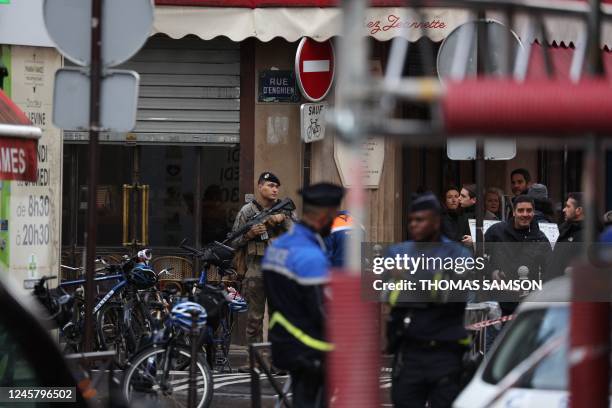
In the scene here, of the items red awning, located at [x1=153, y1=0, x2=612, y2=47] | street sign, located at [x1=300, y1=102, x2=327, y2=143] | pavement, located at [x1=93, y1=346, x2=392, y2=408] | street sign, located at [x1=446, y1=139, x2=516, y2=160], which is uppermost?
red awning, located at [x1=153, y1=0, x2=612, y2=47]

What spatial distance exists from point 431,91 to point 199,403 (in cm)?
784

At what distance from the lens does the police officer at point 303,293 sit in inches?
306

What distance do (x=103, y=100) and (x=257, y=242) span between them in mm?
5351

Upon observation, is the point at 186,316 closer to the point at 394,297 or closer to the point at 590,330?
the point at 394,297

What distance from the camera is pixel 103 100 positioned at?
9.41 meters

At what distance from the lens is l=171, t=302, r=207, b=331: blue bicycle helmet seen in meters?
11.0

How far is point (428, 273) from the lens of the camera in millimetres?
8812

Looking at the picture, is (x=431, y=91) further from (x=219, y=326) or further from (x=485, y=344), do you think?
(x=219, y=326)

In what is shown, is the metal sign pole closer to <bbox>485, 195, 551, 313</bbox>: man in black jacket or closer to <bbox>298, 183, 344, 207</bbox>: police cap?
<bbox>298, 183, 344, 207</bbox>: police cap

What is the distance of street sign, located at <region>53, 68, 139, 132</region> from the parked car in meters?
3.46

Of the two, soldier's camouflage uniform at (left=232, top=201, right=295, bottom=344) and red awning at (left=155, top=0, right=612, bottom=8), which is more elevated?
red awning at (left=155, top=0, right=612, bottom=8)

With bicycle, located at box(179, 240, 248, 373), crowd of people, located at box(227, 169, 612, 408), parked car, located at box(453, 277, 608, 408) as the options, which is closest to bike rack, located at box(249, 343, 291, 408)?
crowd of people, located at box(227, 169, 612, 408)

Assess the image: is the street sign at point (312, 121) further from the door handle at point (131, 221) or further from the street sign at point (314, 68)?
the door handle at point (131, 221)

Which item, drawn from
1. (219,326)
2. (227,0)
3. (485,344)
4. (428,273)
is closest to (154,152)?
(227,0)
